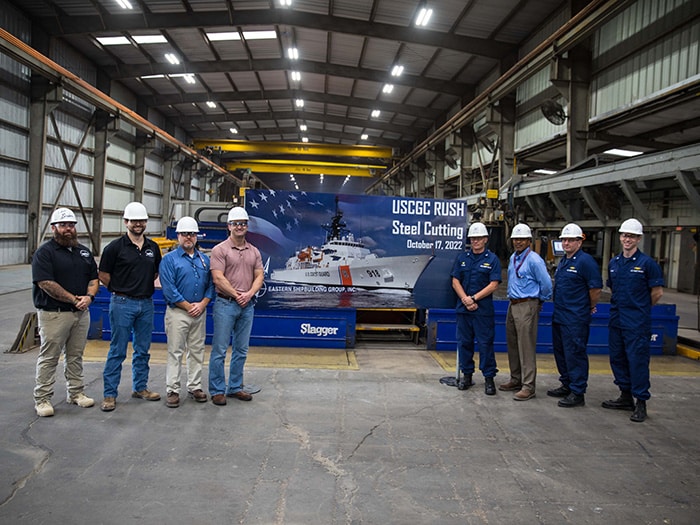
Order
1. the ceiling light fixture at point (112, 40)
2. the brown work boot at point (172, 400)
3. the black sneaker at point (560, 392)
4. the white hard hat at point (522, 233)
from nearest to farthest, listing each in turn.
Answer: the brown work boot at point (172, 400), the black sneaker at point (560, 392), the white hard hat at point (522, 233), the ceiling light fixture at point (112, 40)

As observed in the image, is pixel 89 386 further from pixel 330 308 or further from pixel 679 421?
pixel 679 421

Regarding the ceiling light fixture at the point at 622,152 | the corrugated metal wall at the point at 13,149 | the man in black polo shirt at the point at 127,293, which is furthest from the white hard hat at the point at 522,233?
the corrugated metal wall at the point at 13,149

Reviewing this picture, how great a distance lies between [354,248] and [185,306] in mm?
2902

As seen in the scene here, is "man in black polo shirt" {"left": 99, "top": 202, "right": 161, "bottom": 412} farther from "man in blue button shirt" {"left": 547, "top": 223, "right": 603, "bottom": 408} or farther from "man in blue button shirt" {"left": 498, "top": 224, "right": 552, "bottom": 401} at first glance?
"man in blue button shirt" {"left": 547, "top": 223, "right": 603, "bottom": 408}

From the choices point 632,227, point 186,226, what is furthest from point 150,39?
point 632,227

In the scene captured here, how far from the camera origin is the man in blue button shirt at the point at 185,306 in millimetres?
4320

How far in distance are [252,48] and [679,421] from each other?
1711 centimetres

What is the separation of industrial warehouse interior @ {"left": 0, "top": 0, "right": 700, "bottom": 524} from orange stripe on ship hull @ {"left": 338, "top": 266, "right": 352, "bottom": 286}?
0.04m

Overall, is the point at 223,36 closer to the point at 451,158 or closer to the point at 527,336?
the point at 451,158

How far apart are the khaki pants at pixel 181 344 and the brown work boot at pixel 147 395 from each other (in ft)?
0.71

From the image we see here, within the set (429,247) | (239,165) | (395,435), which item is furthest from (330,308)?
(239,165)

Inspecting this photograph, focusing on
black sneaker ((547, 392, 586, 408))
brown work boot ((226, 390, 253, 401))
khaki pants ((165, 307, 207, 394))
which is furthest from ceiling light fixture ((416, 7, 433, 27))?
brown work boot ((226, 390, 253, 401))

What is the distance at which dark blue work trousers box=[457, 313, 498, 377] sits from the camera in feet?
16.5

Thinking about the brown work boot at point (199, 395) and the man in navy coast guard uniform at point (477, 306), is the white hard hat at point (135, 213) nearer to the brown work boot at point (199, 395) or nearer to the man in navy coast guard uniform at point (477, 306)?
the brown work boot at point (199, 395)
